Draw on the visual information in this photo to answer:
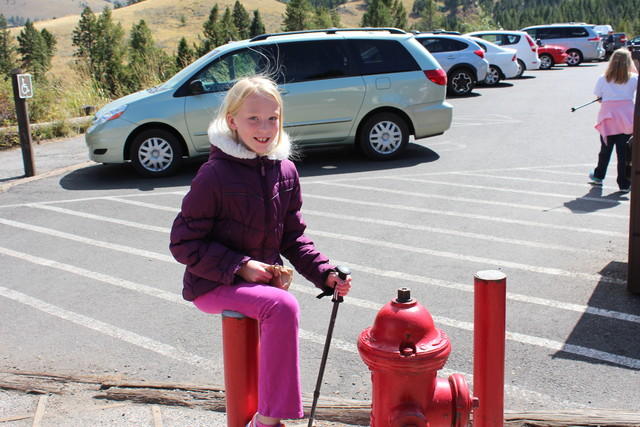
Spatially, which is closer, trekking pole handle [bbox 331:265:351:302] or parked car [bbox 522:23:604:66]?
trekking pole handle [bbox 331:265:351:302]

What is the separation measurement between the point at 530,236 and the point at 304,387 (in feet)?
11.7

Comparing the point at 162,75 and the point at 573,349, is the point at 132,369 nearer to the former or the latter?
the point at 573,349

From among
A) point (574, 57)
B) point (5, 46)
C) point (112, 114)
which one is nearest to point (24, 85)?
point (112, 114)

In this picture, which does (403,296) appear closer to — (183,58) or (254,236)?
(254,236)

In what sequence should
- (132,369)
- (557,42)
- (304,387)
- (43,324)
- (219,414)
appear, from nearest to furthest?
(219,414), (304,387), (132,369), (43,324), (557,42)

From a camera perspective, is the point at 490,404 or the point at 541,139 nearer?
the point at 490,404

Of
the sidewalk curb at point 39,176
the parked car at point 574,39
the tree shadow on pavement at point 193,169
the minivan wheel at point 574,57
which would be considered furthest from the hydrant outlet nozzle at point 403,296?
the minivan wheel at point 574,57

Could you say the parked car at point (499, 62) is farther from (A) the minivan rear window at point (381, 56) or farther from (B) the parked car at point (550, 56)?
(A) the minivan rear window at point (381, 56)

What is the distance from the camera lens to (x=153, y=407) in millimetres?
3637

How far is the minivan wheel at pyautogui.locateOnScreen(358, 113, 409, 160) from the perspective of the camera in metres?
10.4

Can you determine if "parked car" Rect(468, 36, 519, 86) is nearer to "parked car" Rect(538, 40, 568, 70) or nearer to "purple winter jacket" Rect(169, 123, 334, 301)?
"parked car" Rect(538, 40, 568, 70)

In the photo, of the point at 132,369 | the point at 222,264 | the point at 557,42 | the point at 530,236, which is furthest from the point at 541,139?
the point at 557,42

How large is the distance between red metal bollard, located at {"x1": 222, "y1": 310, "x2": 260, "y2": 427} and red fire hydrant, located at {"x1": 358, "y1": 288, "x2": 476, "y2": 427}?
0.42m

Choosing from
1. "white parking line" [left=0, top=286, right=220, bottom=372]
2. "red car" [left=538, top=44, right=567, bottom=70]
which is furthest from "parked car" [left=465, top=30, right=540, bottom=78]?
"white parking line" [left=0, top=286, right=220, bottom=372]
